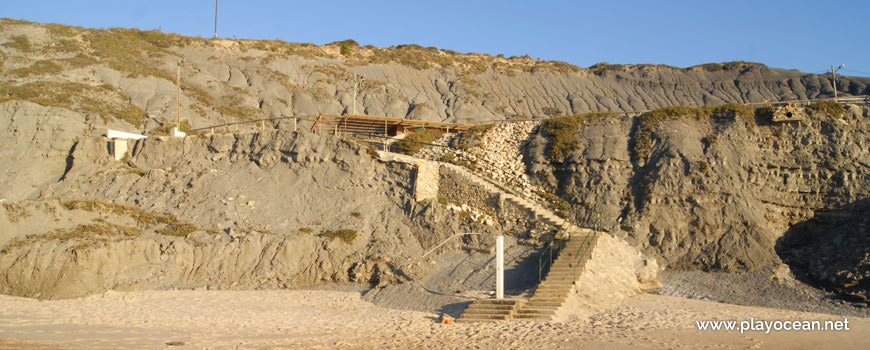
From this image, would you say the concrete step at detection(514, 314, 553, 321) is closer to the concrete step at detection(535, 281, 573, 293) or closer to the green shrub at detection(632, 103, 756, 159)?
the concrete step at detection(535, 281, 573, 293)

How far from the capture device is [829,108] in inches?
906

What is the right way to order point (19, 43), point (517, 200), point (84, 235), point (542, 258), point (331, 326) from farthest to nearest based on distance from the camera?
1. point (19, 43)
2. point (517, 200)
3. point (84, 235)
4. point (542, 258)
5. point (331, 326)

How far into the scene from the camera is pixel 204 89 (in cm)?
4341

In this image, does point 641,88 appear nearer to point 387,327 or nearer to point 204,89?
point 204,89

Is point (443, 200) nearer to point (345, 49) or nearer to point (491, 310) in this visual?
point (491, 310)

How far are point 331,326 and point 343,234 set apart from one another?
647 cm

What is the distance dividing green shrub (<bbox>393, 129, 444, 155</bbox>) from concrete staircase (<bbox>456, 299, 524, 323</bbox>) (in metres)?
10.0

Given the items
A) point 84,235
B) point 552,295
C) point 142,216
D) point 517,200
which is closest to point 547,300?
point 552,295

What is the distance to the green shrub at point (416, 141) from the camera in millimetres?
27141

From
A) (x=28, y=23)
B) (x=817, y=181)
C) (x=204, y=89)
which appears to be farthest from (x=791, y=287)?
(x=28, y=23)

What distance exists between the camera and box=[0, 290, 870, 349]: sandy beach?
13.5m

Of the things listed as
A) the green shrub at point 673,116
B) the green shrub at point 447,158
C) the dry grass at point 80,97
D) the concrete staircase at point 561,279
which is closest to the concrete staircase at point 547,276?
the concrete staircase at point 561,279

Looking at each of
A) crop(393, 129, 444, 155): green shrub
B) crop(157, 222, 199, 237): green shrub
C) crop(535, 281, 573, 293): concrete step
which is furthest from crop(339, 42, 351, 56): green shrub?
crop(535, 281, 573, 293): concrete step

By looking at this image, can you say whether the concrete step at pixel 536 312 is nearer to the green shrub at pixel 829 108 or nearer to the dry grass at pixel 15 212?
the green shrub at pixel 829 108
